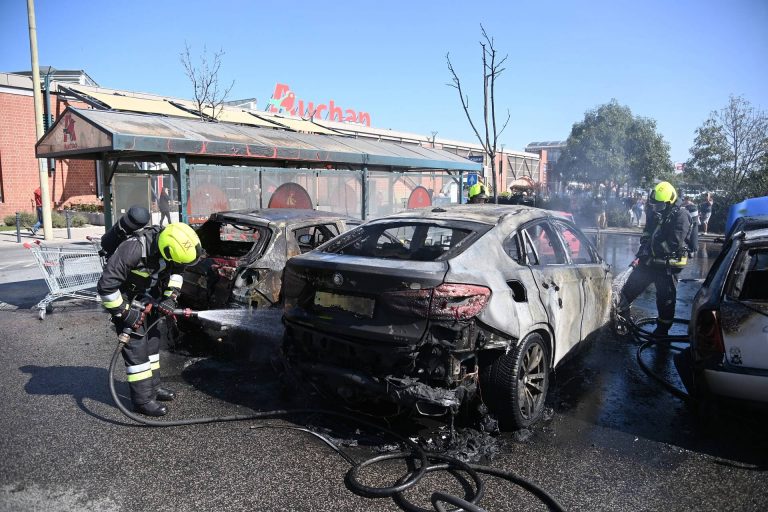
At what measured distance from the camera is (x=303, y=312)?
3990 millimetres

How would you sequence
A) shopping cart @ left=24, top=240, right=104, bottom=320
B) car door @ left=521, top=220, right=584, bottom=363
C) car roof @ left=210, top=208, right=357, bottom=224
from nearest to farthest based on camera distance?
car door @ left=521, top=220, right=584, bottom=363, car roof @ left=210, top=208, right=357, bottom=224, shopping cart @ left=24, top=240, right=104, bottom=320

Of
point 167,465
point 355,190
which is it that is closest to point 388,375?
point 167,465

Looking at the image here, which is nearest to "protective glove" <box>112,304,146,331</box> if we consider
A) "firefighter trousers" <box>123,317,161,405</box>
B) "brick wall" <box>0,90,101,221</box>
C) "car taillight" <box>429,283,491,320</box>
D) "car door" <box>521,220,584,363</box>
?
"firefighter trousers" <box>123,317,161,405</box>

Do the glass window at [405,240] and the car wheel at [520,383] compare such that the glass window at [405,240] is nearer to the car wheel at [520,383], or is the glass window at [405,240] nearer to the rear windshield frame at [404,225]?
the rear windshield frame at [404,225]

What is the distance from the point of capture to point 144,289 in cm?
461

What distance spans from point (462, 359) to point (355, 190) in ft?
31.0

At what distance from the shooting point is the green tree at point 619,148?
24.9m

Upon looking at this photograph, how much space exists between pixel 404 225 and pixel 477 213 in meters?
0.61

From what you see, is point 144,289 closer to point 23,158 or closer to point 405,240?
point 405,240

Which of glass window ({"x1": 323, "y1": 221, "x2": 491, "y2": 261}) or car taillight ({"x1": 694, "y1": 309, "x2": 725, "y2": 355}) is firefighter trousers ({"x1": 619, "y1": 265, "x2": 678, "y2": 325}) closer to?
car taillight ({"x1": 694, "y1": 309, "x2": 725, "y2": 355})

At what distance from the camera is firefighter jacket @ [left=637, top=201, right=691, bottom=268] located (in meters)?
6.36

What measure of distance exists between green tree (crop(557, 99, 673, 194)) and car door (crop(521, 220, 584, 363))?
23143 mm

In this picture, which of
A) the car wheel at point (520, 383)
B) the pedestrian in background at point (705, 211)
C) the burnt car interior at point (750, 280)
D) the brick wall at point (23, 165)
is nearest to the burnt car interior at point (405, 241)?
the car wheel at point (520, 383)

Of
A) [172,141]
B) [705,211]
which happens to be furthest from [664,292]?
[705,211]
